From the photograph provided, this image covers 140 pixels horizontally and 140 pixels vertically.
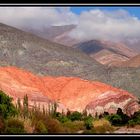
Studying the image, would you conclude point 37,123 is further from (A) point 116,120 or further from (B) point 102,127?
(A) point 116,120

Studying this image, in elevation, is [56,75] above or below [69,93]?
above

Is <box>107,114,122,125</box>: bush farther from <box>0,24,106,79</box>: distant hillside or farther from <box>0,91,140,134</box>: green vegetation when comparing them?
<box>0,24,106,79</box>: distant hillside

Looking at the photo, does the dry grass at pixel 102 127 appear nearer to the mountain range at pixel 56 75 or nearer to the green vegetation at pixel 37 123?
the green vegetation at pixel 37 123

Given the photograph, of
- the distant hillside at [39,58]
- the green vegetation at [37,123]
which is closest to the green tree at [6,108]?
the green vegetation at [37,123]

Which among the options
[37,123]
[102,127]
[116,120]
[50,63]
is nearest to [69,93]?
[50,63]
